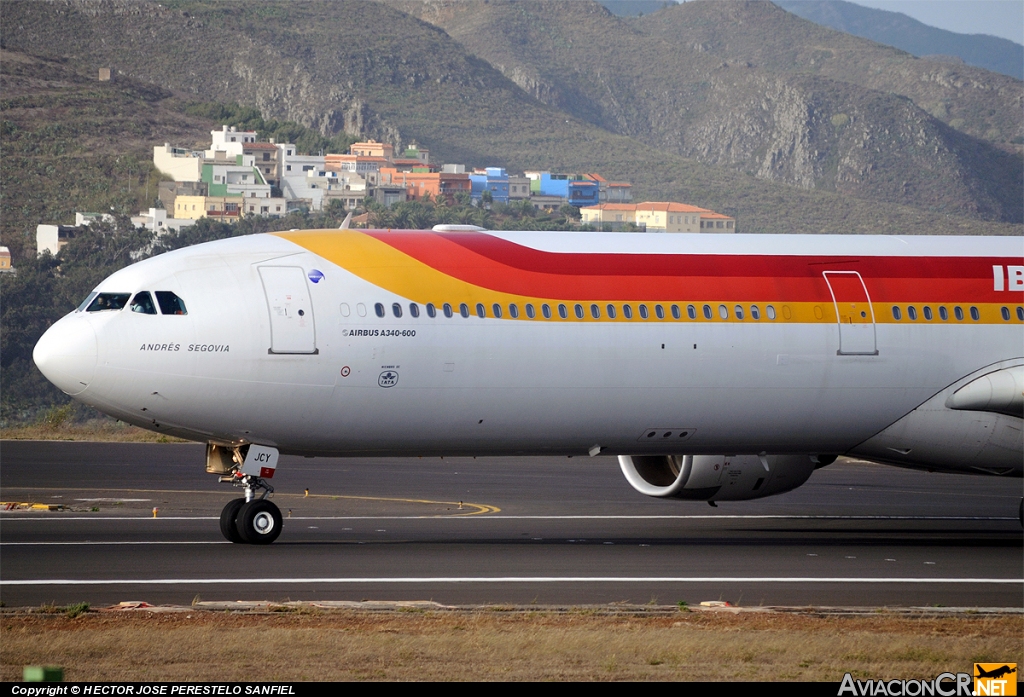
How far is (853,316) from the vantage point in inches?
1043

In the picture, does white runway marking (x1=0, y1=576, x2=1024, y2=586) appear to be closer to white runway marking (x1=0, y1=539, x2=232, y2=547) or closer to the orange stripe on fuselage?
white runway marking (x1=0, y1=539, x2=232, y2=547)

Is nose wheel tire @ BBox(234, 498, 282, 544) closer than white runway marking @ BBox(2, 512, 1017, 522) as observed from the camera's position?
Yes

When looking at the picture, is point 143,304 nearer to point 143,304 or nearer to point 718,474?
point 143,304

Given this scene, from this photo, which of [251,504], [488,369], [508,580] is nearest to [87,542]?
[251,504]

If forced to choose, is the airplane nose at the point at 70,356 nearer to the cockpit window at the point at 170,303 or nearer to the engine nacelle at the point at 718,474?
the cockpit window at the point at 170,303

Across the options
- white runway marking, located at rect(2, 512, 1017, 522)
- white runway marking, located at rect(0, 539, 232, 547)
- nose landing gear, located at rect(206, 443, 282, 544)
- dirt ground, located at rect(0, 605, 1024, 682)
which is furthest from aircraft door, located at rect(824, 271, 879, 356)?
white runway marking, located at rect(0, 539, 232, 547)

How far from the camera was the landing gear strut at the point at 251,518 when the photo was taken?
24.4 metres

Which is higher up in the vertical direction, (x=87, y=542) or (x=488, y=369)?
(x=488, y=369)

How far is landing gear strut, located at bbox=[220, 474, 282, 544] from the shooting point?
2438 centimetres

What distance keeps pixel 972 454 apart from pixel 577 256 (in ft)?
26.5

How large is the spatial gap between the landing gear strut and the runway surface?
1.05 feet

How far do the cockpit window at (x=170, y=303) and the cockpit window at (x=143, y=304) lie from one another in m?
0.12

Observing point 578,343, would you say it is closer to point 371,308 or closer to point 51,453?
point 371,308

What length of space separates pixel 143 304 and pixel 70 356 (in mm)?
1374
